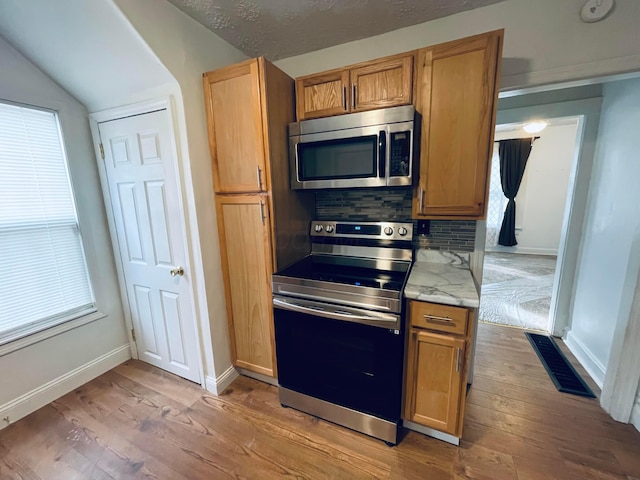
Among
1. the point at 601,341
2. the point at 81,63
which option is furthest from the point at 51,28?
the point at 601,341

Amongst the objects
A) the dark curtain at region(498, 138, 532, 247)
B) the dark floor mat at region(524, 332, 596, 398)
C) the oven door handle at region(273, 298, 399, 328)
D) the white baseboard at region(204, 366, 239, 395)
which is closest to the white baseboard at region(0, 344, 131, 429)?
the white baseboard at region(204, 366, 239, 395)

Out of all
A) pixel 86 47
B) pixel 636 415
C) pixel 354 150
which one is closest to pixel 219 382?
pixel 354 150

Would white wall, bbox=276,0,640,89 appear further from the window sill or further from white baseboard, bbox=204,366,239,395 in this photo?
the window sill

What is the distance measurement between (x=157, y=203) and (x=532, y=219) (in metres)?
6.94

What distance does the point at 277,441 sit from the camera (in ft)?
5.14

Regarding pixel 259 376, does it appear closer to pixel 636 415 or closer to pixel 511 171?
pixel 636 415

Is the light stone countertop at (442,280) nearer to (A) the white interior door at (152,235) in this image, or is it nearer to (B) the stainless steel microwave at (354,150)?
(B) the stainless steel microwave at (354,150)

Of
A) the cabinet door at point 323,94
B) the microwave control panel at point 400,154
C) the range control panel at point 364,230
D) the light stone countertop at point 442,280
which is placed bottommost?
the light stone countertop at point 442,280

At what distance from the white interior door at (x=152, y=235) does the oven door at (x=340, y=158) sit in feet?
2.74

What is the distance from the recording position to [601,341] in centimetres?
202

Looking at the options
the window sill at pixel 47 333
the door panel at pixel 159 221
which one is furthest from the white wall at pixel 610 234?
the window sill at pixel 47 333

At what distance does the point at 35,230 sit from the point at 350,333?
2.25m

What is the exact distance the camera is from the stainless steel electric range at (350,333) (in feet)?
4.61

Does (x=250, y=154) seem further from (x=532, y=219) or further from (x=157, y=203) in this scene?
(x=532, y=219)
